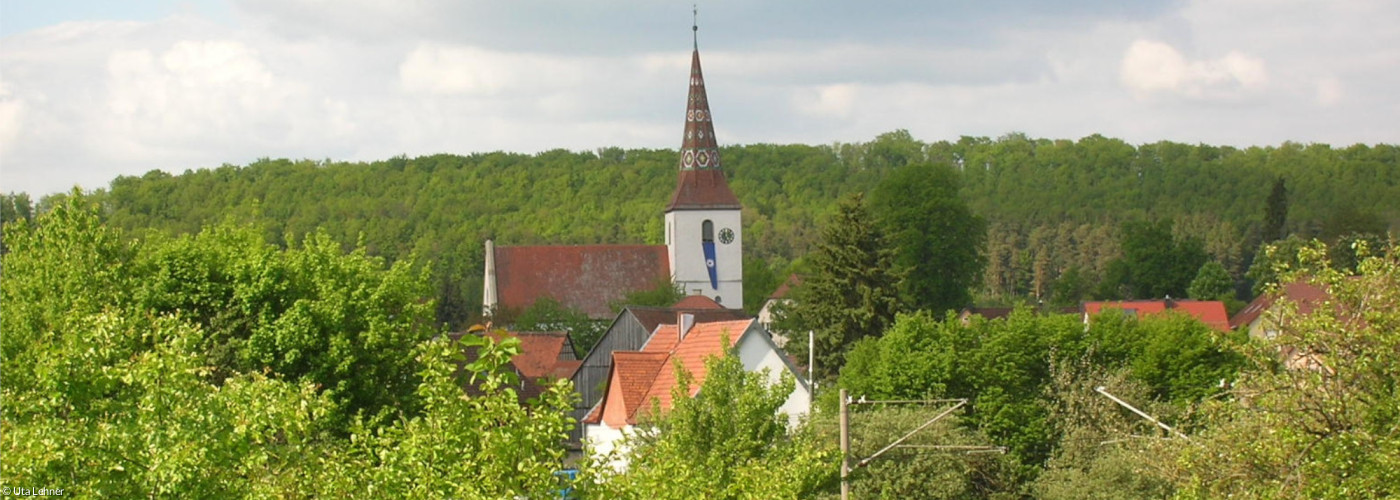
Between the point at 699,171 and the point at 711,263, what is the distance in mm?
4819

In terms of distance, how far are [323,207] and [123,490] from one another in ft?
483

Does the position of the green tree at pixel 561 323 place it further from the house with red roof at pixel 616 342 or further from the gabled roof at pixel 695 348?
the gabled roof at pixel 695 348

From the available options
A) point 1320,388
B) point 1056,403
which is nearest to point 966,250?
point 1056,403

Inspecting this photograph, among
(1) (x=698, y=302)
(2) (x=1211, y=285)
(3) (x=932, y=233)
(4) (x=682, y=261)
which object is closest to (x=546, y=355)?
(1) (x=698, y=302)

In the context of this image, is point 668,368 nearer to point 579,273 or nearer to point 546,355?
point 546,355

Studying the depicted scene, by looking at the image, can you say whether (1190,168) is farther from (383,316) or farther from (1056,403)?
(383,316)

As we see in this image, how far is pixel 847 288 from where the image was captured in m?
58.2

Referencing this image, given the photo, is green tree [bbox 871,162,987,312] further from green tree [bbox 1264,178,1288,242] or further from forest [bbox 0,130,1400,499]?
green tree [bbox 1264,178,1288,242]

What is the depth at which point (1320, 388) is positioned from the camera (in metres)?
18.3

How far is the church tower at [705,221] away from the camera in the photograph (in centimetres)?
8912

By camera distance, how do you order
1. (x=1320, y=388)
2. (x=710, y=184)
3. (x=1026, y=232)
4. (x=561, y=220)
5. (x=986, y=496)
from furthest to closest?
1. (x=561, y=220)
2. (x=1026, y=232)
3. (x=710, y=184)
4. (x=986, y=496)
5. (x=1320, y=388)

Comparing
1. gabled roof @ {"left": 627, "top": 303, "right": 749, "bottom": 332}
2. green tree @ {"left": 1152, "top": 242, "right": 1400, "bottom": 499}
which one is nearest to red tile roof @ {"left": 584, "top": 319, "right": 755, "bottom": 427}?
gabled roof @ {"left": 627, "top": 303, "right": 749, "bottom": 332}

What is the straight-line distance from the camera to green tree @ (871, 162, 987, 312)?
71.1 m

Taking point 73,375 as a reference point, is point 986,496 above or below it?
below
